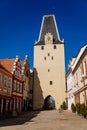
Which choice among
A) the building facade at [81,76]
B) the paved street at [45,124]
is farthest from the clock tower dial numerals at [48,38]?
the paved street at [45,124]

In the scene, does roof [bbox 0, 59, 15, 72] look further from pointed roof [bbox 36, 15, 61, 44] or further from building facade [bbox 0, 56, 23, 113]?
pointed roof [bbox 36, 15, 61, 44]

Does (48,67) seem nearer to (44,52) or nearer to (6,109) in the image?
(44,52)

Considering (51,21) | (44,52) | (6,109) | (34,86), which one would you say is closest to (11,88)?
(6,109)

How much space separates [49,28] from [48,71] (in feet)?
45.8

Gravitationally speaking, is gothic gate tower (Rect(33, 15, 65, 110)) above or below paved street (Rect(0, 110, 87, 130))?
above

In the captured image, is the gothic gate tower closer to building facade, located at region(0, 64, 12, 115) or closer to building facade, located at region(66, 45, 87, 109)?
building facade, located at region(66, 45, 87, 109)

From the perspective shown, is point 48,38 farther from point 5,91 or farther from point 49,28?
point 5,91

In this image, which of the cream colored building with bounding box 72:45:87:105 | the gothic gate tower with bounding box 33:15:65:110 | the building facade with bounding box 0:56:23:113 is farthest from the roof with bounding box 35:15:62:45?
the cream colored building with bounding box 72:45:87:105

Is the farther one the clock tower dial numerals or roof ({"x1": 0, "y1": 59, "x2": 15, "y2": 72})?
the clock tower dial numerals

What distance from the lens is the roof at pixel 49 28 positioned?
5568cm

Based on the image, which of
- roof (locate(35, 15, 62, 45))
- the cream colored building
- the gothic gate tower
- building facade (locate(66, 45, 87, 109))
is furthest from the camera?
roof (locate(35, 15, 62, 45))

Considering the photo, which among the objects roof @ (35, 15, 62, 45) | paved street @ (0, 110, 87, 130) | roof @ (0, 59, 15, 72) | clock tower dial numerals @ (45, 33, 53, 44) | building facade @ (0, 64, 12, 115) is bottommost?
paved street @ (0, 110, 87, 130)

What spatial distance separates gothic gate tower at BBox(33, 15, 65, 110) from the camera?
166 ft

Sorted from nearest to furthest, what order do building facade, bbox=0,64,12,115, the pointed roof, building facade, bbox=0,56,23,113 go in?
building facade, bbox=0,64,12,115, building facade, bbox=0,56,23,113, the pointed roof
